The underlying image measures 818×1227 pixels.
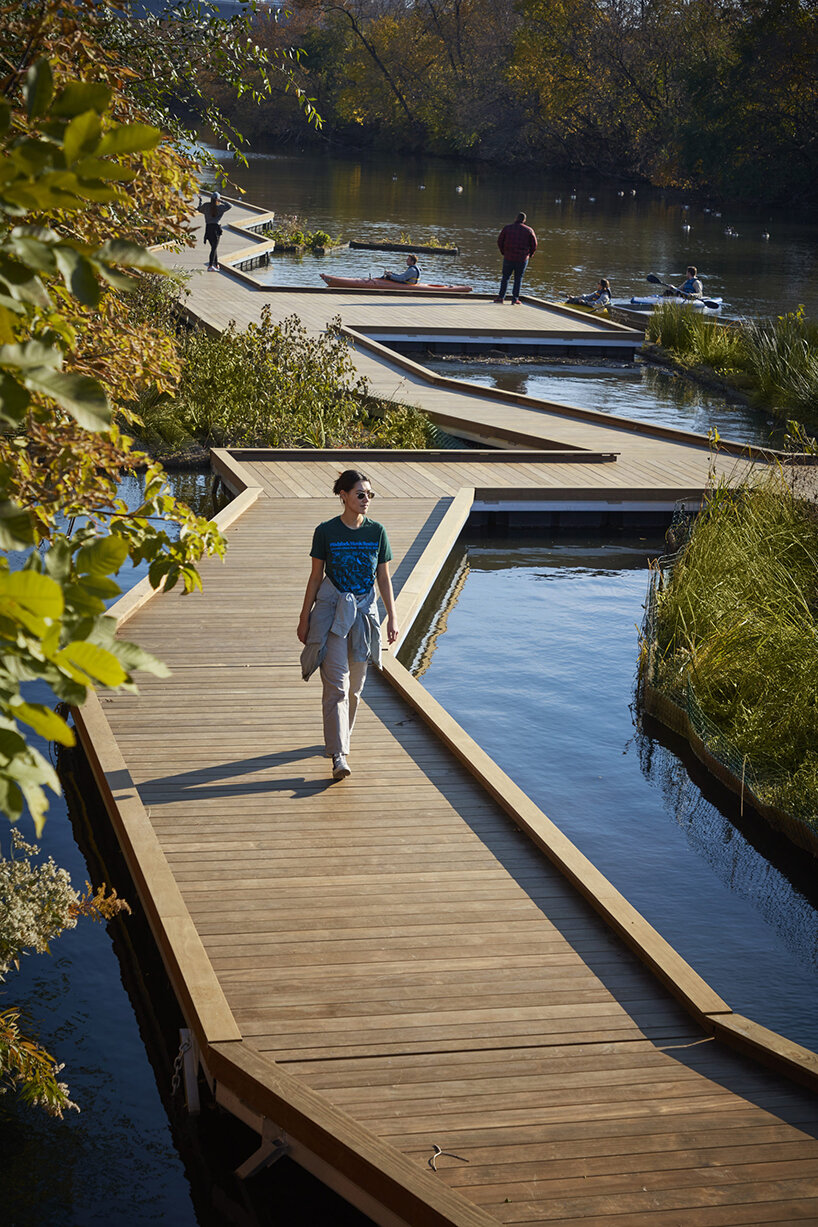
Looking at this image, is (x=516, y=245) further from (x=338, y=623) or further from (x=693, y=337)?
(x=338, y=623)

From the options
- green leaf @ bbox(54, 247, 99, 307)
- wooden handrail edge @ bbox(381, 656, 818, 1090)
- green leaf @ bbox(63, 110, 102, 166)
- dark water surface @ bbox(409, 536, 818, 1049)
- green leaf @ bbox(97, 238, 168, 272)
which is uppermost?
green leaf @ bbox(63, 110, 102, 166)

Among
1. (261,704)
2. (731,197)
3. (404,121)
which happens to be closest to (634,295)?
(261,704)

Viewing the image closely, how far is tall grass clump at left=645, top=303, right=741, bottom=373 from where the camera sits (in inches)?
850

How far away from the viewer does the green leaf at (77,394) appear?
5.45 ft

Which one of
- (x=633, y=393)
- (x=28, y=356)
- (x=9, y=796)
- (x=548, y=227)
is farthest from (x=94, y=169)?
(x=548, y=227)

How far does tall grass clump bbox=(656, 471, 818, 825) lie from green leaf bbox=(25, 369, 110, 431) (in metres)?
6.70

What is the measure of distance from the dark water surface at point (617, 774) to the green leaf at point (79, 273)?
210 inches

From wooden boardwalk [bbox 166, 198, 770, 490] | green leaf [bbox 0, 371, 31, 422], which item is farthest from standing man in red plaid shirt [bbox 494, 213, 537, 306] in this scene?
green leaf [bbox 0, 371, 31, 422]

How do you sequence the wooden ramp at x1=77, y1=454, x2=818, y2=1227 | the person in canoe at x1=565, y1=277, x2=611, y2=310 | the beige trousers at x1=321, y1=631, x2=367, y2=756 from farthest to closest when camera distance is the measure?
the person in canoe at x1=565, y1=277, x2=611, y2=310, the beige trousers at x1=321, y1=631, x2=367, y2=756, the wooden ramp at x1=77, y1=454, x2=818, y2=1227

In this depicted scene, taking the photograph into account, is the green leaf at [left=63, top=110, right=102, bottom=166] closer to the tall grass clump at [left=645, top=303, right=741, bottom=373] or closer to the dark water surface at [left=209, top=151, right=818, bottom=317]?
the tall grass clump at [left=645, top=303, right=741, bottom=373]

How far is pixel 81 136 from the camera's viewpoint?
5.35ft

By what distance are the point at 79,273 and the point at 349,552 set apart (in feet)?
14.6

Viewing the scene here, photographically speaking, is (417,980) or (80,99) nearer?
(80,99)

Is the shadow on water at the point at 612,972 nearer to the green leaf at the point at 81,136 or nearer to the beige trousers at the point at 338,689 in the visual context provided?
the beige trousers at the point at 338,689
